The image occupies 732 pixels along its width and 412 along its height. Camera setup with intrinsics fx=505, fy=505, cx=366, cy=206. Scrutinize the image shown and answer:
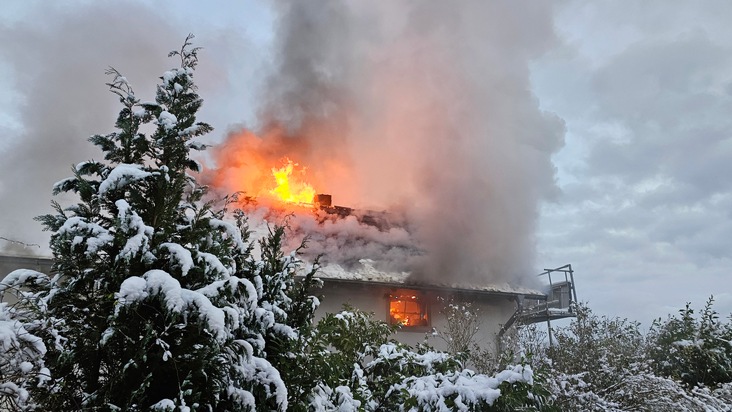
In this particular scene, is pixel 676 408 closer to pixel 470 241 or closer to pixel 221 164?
pixel 470 241

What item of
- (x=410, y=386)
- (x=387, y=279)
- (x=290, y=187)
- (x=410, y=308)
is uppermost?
(x=290, y=187)

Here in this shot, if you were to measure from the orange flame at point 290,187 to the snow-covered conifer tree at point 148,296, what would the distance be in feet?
44.6

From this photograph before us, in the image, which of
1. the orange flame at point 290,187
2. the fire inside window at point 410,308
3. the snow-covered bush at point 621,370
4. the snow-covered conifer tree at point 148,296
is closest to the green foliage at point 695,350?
the snow-covered bush at point 621,370

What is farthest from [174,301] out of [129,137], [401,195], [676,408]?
[401,195]

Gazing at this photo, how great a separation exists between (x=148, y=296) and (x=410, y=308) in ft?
40.5

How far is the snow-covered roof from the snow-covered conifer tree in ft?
28.3

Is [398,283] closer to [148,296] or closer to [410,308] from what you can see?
[410,308]

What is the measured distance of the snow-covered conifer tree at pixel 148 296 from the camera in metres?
3.57

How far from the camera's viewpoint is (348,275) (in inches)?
538

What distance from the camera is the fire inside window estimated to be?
14.9m

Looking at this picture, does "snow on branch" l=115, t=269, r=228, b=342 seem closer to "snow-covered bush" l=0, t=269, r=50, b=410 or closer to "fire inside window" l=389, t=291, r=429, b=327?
"snow-covered bush" l=0, t=269, r=50, b=410

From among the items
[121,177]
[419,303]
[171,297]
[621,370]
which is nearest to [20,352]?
[171,297]

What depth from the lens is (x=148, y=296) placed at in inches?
140

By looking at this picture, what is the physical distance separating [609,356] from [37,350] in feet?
27.9
